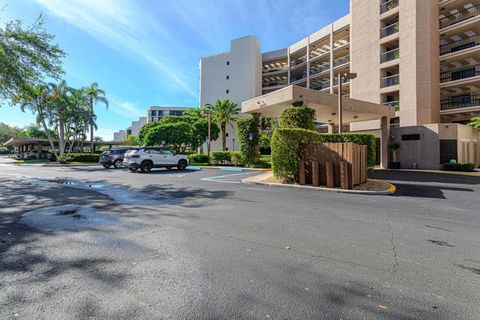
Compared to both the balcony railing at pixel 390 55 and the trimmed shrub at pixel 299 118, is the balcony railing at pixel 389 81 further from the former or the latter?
the trimmed shrub at pixel 299 118

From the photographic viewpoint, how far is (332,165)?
34.8 ft

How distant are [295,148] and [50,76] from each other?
1466 centimetres

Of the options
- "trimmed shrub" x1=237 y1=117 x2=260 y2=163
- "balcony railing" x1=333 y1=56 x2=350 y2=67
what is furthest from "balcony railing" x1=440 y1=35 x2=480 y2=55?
"trimmed shrub" x1=237 y1=117 x2=260 y2=163

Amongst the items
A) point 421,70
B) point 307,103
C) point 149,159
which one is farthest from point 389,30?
point 149,159

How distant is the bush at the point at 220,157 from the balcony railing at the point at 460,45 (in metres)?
26.0

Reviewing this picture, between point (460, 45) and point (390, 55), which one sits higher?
point (460, 45)

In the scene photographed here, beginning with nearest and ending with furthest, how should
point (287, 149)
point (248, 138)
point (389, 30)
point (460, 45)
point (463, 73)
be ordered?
1. point (287, 149)
2. point (248, 138)
3. point (463, 73)
4. point (460, 45)
5. point (389, 30)

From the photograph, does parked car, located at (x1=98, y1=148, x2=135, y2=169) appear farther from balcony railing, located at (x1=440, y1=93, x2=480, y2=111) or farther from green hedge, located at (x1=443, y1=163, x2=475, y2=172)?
balcony railing, located at (x1=440, y1=93, x2=480, y2=111)

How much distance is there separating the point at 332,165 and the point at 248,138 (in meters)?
11.2

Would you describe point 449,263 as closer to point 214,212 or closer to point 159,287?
point 159,287

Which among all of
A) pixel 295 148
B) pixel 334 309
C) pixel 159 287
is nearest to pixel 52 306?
pixel 159 287

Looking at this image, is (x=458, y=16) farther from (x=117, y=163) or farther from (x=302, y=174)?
(x=117, y=163)

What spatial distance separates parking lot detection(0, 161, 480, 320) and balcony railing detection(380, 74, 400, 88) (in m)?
25.4

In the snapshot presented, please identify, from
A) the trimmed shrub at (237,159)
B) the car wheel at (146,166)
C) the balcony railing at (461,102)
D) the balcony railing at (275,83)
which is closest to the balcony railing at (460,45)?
the balcony railing at (461,102)
